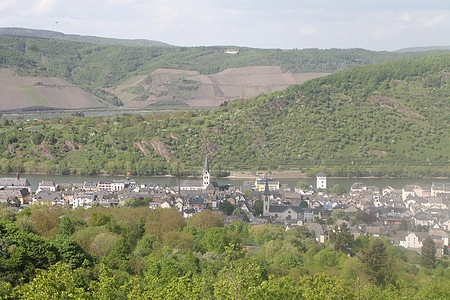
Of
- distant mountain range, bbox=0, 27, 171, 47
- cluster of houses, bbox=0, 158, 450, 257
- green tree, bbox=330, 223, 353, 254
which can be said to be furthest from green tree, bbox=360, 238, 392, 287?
distant mountain range, bbox=0, 27, 171, 47

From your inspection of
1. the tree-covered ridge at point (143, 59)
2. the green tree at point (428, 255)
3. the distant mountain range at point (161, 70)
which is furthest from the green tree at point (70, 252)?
the tree-covered ridge at point (143, 59)

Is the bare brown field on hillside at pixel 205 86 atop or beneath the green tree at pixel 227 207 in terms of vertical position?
atop

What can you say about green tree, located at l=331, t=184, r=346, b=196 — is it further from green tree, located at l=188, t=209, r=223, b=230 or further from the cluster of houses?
green tree, located at l=188, t=209, r=223, b=230

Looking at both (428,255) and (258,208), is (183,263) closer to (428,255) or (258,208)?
(428,255)

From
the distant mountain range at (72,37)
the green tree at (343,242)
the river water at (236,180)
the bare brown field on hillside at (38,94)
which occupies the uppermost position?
the distant mountain range at (72,37)

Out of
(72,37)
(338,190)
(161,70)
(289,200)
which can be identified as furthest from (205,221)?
(72,37)

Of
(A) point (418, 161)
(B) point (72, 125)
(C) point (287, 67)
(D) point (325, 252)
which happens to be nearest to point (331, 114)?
(A) point (418, 161)

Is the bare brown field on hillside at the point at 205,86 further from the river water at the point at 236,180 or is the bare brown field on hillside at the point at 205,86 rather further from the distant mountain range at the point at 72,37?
the distant mountain range at the point at 72,37
